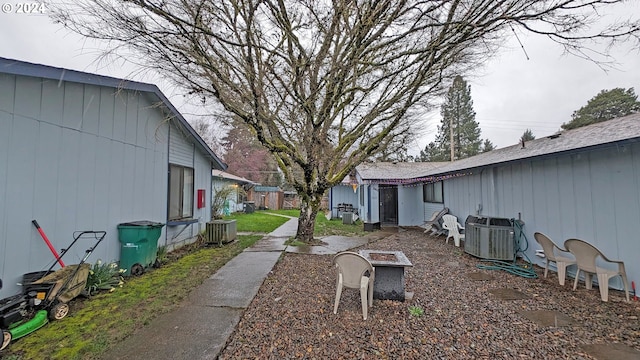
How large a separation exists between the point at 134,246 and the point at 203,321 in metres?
2.91

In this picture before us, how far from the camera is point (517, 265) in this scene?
577 cm

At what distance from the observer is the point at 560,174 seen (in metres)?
5.17

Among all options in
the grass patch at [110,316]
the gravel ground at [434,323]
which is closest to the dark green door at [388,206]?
the gravel ground at [434,323]

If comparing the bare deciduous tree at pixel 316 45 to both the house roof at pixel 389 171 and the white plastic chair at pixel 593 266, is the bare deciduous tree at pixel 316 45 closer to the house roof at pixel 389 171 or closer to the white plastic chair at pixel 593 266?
the white plastic chair at pixel 593 266

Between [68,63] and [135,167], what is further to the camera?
[135,167]

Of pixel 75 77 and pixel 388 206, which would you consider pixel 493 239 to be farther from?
pixel 75 77

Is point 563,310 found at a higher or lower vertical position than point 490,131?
lower

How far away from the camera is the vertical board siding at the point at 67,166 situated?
126 inches

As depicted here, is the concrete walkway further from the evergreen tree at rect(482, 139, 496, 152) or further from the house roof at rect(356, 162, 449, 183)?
the evergreen tree at rect(482, 139, 496, 152)

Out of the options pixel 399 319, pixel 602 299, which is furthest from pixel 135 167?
pixel 602 299

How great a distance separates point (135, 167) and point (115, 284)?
2.33m

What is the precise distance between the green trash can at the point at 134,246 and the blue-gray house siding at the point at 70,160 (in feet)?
0.44

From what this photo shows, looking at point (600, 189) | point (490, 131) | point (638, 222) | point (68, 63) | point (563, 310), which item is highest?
point (490, 131)

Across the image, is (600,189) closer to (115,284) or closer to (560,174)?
(560,174)
